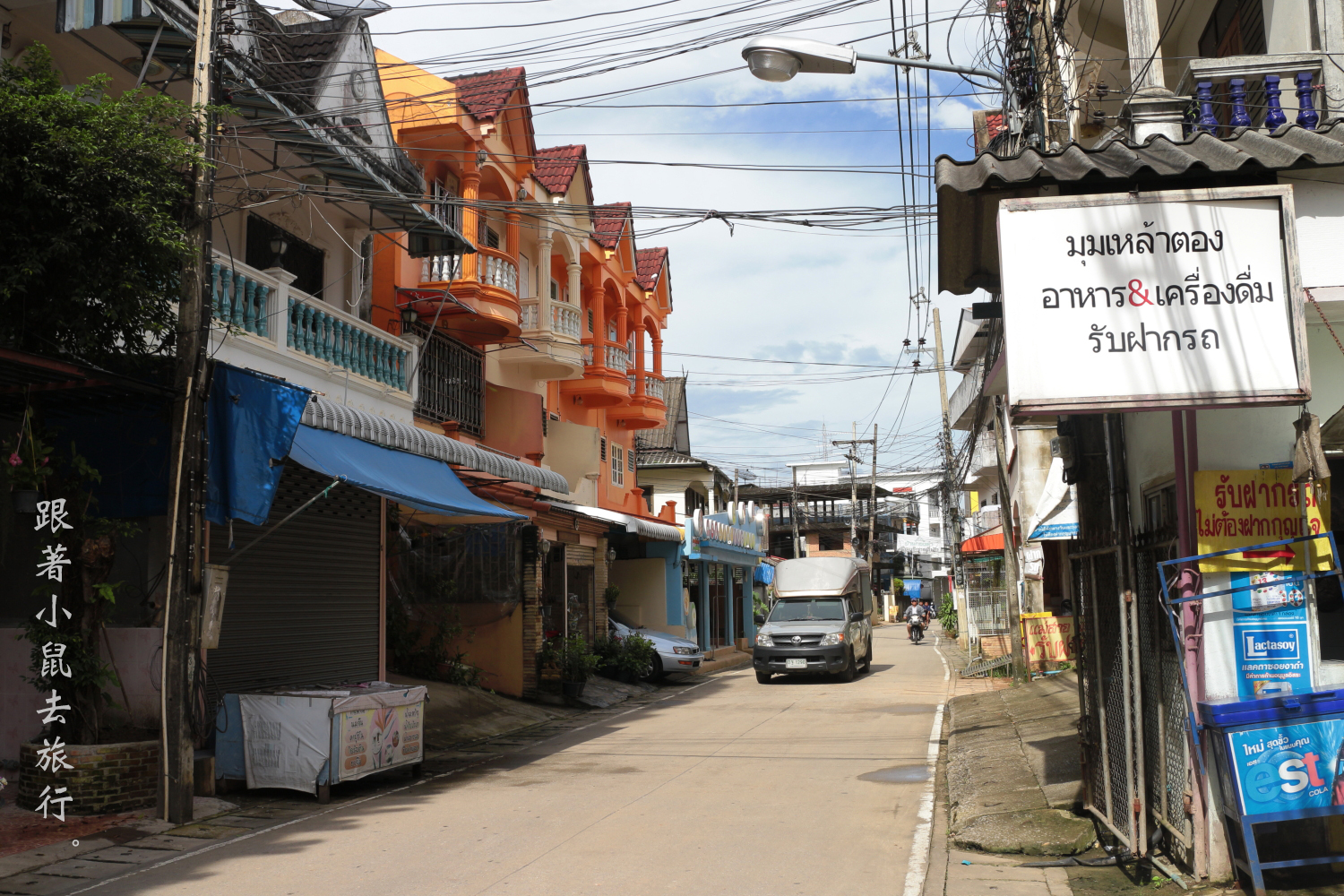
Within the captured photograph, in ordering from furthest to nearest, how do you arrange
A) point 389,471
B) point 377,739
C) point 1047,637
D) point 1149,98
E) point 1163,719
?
point 1047,637, point 389,471, point 377,739, point 1149,98, point 1163,719

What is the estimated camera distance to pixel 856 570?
90.1ft

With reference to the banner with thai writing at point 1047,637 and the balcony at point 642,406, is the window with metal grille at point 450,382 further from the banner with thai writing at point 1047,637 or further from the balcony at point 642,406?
the banner with thai writing at point 1047,637

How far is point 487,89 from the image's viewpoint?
20656mm

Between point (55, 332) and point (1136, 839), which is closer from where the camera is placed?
point (1136, 839)

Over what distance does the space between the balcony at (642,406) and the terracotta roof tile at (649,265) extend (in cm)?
280

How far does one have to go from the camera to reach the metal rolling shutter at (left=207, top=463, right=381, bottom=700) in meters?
11.7

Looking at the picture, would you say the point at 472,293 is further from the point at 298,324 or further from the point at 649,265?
the point at 649,265

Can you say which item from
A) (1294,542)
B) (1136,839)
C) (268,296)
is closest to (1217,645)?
(1294,542)

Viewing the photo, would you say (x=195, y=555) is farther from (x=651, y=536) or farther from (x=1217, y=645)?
(x=651, y=536)

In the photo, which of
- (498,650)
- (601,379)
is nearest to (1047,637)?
(498,650)

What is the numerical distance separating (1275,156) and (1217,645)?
9.23 ft

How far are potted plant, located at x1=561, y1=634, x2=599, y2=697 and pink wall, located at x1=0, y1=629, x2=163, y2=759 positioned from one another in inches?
373

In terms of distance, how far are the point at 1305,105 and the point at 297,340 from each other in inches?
406

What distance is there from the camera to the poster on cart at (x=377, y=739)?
10219mm
